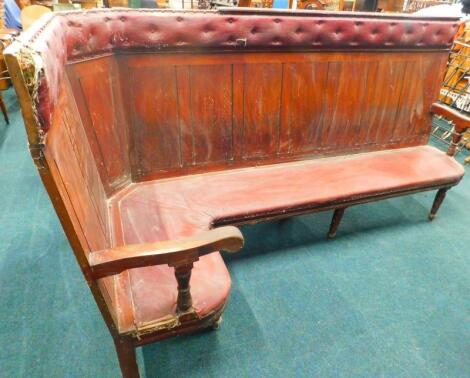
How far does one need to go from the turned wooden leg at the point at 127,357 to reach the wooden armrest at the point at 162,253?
305 millimetres

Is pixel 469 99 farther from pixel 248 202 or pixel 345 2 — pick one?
pixel 248 202

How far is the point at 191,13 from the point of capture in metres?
1.51

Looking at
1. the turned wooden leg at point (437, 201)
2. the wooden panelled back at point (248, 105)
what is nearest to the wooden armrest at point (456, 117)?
the wooden panelled back at point (248, 105)

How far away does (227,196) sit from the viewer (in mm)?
1651

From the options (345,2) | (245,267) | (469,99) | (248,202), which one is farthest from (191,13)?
(345,2)

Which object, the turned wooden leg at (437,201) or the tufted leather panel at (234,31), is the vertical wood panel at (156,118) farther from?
the turned wooden leg at (437,201)

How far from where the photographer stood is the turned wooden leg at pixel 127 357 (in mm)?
1044

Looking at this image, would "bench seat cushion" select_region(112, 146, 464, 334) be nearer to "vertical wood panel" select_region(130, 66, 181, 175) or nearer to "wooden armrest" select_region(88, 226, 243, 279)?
"vertical wood panel" select_region(130, 66, 181, 175)

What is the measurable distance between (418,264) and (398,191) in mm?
448

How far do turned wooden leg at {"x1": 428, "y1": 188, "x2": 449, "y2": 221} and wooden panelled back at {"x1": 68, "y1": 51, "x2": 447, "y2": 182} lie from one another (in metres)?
0.40

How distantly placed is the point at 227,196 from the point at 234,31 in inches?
30.8

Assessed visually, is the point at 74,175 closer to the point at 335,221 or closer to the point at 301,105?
the point at 301,105

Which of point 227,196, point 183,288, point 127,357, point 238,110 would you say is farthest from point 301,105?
point 127,357

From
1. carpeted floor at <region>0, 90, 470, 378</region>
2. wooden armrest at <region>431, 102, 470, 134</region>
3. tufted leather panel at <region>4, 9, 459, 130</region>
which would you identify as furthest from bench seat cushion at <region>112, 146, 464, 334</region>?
tufted leather panel at <region>4, 9, 459, 130</region>
